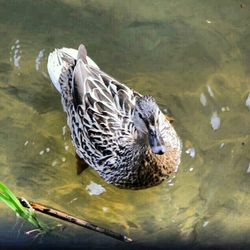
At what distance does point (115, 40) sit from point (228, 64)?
0.71 m

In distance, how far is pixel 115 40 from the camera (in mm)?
4961

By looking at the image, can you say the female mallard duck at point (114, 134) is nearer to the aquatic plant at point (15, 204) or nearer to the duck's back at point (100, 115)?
the duck's back at point (100, 115)

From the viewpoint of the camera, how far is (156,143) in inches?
154

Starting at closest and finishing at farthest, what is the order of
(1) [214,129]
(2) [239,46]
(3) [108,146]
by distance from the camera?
(3) [108,146], (1) [214,129], (2) [239,46]

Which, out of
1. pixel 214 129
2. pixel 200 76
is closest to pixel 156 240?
pixel 214 129

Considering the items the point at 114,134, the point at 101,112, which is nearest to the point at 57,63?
the point at 101,112

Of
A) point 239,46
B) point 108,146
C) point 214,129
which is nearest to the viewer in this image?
point 108,146

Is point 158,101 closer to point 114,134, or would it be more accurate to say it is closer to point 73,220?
point 114,134

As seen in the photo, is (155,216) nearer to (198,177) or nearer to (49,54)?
(198,177)

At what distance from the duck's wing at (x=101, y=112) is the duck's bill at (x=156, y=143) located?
33 cm

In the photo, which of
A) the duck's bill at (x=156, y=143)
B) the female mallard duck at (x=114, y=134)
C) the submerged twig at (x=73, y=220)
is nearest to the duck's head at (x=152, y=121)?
the duck's bill at (x=156, y=143)

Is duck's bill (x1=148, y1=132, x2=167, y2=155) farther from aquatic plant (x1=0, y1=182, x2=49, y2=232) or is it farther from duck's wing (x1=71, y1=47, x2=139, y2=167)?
aquatic plant (x1=0, y1=182, x2=49, y2=232)

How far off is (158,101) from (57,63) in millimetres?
632

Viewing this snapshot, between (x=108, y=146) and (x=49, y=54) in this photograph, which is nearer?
(x=108, y=146)
